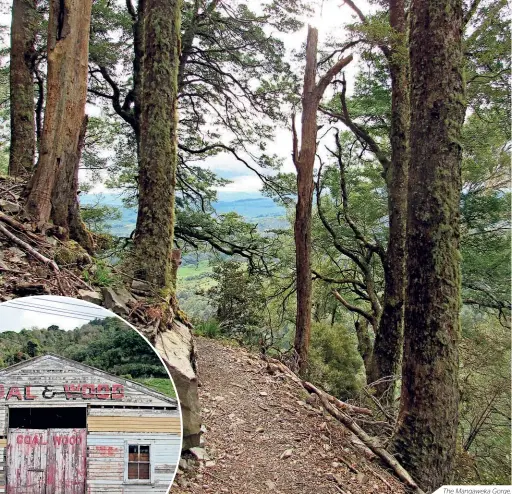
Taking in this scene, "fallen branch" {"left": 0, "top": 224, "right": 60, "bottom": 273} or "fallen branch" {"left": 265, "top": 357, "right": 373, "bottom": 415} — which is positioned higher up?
"fallen branch" {"left": 0, "top": 224, "right": 60, "bottom": 273}

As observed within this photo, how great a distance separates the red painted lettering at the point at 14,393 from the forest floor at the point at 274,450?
1.17 meters

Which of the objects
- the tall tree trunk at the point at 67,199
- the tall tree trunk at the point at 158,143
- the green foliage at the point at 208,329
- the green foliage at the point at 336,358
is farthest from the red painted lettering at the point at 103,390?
the green foliage at the point at 336,358

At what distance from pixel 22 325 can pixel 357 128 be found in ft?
24.6

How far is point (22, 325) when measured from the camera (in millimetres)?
1462

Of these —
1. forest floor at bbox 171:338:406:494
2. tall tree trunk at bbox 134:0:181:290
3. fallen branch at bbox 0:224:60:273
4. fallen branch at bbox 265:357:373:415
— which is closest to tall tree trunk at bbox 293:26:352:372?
fallen branch at bbox 265:357:373:415

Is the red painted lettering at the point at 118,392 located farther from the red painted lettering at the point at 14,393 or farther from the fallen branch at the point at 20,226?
the fallen branch at the point at 20,226

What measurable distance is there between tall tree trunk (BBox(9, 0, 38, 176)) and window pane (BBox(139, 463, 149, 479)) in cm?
525

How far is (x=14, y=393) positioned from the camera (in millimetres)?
1390

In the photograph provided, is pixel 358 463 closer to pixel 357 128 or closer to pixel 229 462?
pixel 229 462

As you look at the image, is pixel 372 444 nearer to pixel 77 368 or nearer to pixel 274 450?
pixel 274 450

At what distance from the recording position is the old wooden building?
1.38 meters

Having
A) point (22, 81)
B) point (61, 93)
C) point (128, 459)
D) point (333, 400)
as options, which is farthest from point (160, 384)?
point (22, 81)

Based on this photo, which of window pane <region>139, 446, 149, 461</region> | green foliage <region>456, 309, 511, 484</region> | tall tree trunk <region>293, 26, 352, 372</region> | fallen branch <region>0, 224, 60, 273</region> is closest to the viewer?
window pane <region>139, 446, 149, 461</region>

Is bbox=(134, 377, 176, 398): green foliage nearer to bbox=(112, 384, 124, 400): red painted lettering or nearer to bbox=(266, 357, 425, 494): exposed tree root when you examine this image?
bbox=(112, 384, 124, 400): red painted lettering
